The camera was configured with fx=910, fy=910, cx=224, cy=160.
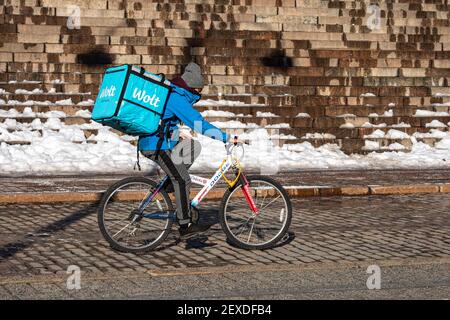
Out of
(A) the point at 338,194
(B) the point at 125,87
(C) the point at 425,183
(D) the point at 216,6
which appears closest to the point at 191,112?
(B) the point at 125,87

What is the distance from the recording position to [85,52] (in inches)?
798

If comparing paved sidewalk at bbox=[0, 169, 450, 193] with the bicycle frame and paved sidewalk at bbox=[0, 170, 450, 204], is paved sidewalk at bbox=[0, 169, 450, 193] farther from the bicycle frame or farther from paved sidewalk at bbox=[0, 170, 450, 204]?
the bicycle frame

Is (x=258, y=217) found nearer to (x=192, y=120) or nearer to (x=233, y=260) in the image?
(x=233, y=260)

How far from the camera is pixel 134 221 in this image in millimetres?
8305

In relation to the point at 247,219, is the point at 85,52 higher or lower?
higher

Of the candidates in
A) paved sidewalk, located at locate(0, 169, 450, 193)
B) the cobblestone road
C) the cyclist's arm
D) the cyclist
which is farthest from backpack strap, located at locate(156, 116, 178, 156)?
paved sidewalk, located at locate(0, 169, 450, 193)

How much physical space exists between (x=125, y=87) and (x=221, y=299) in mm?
2153

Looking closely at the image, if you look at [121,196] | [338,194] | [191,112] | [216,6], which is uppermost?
[216,6]

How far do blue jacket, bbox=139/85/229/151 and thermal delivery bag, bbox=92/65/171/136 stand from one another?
3.8 inches

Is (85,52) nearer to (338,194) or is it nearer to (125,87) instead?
(338,194)

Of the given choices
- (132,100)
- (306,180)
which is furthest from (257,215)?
(306,180)

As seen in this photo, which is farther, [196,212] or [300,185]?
[300,185]

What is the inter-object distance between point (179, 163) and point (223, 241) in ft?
4.00

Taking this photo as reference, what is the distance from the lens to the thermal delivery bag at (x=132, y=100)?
300 inches
